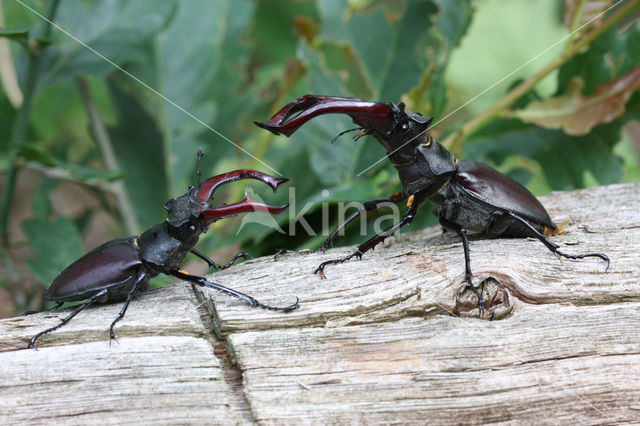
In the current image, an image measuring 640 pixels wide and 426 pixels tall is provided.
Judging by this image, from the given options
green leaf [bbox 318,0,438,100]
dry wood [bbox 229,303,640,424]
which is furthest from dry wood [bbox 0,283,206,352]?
green leaf [bbox 318,0,438,100]

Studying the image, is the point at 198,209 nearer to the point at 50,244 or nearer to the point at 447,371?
the point at 447,371

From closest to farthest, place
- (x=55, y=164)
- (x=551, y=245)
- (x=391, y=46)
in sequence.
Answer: (x=551, y=245), (x=55, y=164), (x=391, y=46)

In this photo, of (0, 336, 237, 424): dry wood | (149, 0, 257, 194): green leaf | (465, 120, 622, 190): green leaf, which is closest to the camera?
(0, 336, 237, 424): dry wood

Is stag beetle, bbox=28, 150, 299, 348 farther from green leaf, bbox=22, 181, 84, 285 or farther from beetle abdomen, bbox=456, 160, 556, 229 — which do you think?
beetle abdomen, bbox=456, 160, 556, 229

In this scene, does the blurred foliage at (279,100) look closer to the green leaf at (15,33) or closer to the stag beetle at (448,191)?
the green leaf at (15,33)

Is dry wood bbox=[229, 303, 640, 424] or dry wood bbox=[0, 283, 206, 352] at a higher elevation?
dry wood bbox=[0, 283, 206, 352]

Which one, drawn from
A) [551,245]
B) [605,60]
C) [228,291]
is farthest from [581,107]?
[228,291]

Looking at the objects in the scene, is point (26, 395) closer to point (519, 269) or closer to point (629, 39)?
point (519, 269)
